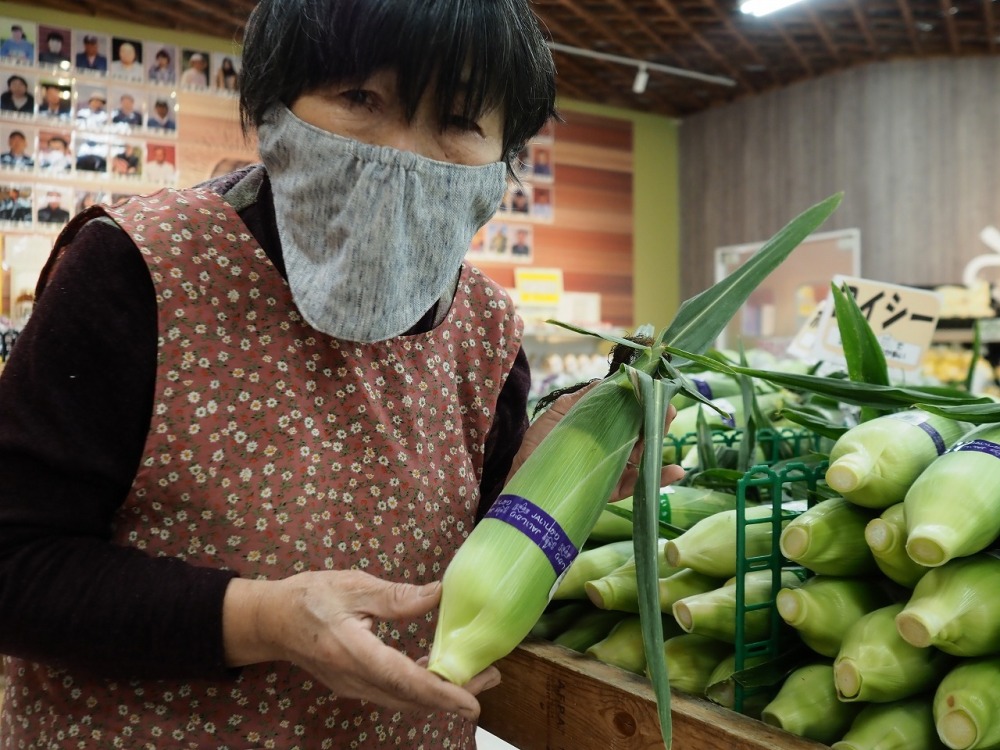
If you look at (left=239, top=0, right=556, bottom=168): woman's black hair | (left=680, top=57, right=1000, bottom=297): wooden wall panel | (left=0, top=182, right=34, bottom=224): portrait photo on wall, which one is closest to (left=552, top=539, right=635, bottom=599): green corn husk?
(left=239, top=0, right=556, bottom=168): woman's black hair

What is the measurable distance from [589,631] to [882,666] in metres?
0.40

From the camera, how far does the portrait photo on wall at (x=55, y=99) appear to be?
4789 millimetres

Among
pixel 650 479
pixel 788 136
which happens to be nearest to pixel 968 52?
pixel 788 136

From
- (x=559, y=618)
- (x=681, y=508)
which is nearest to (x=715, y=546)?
(x=681, y=508)

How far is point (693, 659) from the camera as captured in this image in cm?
100

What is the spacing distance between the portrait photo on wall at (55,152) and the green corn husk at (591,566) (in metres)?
4.61

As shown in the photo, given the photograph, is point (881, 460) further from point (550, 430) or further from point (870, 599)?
point (550, 430)

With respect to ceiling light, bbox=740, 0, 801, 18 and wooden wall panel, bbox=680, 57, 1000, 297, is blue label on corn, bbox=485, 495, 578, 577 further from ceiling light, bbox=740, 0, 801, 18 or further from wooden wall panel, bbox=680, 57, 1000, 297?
wooden wall panel, bbox=680, 57, 1000, 297

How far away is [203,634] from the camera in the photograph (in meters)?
0.70

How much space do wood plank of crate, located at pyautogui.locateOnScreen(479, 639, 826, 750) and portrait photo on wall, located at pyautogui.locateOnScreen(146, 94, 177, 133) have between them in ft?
15.5

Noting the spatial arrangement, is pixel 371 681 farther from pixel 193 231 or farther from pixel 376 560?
pixel 193 231

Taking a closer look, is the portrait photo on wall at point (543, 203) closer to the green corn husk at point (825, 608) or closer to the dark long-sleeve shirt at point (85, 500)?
the green corn husk at point (825, 608)

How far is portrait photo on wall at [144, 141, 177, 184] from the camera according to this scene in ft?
16.6

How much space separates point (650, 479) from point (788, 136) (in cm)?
633
